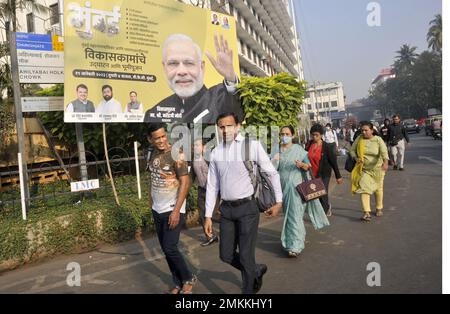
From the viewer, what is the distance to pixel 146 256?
5.39 meters

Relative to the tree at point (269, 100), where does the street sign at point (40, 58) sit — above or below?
above

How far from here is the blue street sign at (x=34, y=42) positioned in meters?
6.52

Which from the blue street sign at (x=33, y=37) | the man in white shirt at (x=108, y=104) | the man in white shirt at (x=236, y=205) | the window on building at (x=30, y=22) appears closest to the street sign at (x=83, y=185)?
the man in white shirt at (x=108, y=104)

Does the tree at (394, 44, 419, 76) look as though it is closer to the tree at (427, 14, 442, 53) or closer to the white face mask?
the tree at (427, 14, 442, 53)

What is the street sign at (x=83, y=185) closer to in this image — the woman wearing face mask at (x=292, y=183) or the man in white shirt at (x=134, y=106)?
the man in white shirt at (x=134, y=106)

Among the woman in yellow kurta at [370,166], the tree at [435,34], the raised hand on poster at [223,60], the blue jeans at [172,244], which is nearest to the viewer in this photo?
the blue jeans at [172,244]

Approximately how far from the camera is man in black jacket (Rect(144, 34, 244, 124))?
8.33 m

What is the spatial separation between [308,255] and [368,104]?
115640 mm

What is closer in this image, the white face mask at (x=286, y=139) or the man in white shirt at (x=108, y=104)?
the white face mask at (x=286, y=139)

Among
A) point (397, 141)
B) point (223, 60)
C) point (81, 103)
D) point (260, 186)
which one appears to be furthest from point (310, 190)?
point (397, 141)

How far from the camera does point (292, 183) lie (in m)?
5.18

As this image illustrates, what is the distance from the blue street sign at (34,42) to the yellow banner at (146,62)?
492 millimetres

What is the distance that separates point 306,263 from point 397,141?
341 inches

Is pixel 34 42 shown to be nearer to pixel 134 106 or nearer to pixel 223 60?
pixel 134 106
